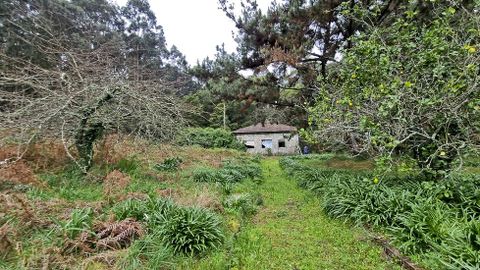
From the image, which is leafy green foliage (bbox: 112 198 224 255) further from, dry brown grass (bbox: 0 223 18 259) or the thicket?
the thicket

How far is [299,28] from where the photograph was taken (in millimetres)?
9383

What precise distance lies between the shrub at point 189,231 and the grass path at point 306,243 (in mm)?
522

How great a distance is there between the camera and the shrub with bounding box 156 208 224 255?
3598mm

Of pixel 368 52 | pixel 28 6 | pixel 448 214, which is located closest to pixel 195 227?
pixel 448 214

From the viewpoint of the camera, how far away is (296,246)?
413 cm

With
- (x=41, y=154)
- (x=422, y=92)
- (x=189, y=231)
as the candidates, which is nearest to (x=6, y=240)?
(x=189, y=231)

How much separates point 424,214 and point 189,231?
3179 mm

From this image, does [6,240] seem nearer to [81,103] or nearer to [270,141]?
[81,103]

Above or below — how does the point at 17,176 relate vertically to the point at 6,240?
above

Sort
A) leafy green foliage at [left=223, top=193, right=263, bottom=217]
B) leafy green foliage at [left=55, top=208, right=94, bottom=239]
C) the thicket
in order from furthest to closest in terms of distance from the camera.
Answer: leafy green foliage at [left=223, top=193, right=263, bottom=217]
leafy green foliage at [left=55, top=208, right=94, bottom=239]
the thicket

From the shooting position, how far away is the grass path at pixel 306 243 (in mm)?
3541

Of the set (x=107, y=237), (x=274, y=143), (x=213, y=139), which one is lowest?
(x=107, y=237)

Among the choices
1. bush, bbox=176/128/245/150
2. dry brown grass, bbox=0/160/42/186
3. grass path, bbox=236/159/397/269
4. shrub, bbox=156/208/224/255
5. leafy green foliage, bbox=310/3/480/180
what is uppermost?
bush, bbox=176/128/245/150

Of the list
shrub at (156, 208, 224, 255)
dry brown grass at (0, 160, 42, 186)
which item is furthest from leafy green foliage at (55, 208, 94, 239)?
dry brown grass at (0, 160, 42, 186)
